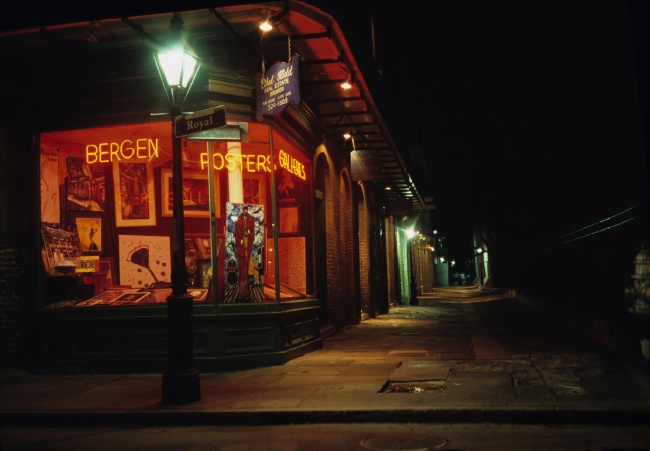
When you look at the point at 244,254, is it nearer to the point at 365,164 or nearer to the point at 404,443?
the point at 404,443

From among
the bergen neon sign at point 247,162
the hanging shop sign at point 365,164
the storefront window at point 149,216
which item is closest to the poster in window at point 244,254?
the storefront window at point 149,216

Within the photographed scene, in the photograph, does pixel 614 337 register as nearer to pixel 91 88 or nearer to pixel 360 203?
pixel 91 88

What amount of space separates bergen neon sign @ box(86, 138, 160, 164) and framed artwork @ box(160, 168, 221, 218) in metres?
0.66

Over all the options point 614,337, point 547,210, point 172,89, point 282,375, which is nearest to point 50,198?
point 172,89

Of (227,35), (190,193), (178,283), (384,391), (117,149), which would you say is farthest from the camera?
(190,193)

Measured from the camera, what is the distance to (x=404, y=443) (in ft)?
19.5

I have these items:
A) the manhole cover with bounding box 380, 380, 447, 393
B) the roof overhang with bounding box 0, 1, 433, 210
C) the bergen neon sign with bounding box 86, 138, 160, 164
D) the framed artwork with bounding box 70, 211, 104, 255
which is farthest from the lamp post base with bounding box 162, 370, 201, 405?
the bergen neon sign with bounding box 86, 138, 160, 164

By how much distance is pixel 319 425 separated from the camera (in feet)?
22.5

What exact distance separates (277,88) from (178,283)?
382 centimetres

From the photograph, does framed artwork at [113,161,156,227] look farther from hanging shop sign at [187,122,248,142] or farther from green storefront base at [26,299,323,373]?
hanging shop sign at [187,122,248,142]

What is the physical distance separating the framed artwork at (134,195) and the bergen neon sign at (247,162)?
1.11 m

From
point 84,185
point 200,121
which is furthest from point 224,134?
point 84,185

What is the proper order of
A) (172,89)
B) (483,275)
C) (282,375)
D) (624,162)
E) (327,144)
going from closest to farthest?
(172,89), (282,375), (327,144), (624,162), (483,275)

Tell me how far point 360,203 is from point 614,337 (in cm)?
1122
